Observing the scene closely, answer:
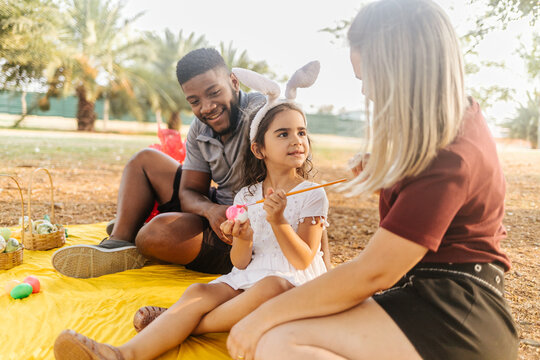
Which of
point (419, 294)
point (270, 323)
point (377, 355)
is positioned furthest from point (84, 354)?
point (419, 294)

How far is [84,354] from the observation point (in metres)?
1.48

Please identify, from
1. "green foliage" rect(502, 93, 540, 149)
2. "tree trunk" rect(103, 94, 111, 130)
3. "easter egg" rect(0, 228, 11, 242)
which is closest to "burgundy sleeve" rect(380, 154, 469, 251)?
"easter egg" rect(0, 228, 11, 242)

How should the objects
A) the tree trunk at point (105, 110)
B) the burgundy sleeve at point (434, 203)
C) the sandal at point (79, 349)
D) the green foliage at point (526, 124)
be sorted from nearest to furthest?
the burgundy sleeve at point (434, 203) → the sandal at point (79, 349) → the green foliage at point (526, 124) → the tree trunk at point (105, 110)

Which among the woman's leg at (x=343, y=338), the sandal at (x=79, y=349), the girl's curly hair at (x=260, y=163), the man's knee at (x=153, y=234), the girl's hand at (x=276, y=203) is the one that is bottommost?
the sandal at (x=79, y=349)

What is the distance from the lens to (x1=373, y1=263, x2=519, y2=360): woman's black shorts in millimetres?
1177

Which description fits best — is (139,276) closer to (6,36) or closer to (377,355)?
(377,355)

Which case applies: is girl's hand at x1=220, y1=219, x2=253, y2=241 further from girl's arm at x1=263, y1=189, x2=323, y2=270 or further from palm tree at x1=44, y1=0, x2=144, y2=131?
palm tree at x1=44, y1=0, x2=144, y2=131

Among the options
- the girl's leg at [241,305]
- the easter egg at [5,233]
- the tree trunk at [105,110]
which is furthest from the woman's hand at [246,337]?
the tree trunk at [105,110]

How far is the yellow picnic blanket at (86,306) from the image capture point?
179 cm

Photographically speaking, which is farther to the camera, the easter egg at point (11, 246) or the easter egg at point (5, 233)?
the easter egg at point (5, 233)

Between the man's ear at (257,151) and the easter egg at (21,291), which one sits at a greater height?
the man's ear at (257,151)

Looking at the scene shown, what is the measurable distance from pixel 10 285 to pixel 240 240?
1306 mm

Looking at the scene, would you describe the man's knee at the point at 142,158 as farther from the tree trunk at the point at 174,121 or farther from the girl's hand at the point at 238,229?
the tree trunk at the point at 174,121

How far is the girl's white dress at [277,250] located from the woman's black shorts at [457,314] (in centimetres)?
→ 62
